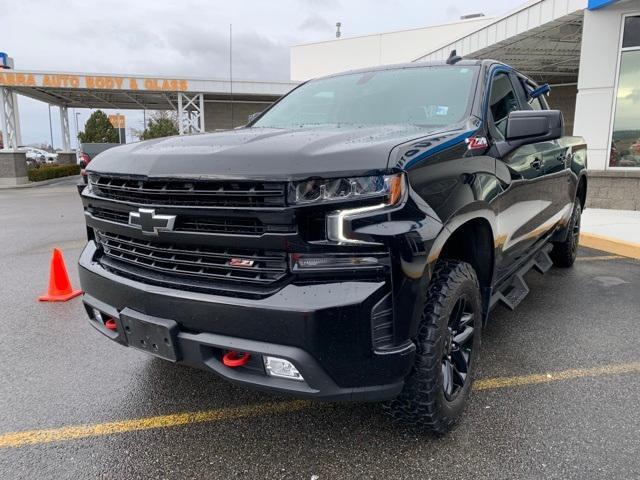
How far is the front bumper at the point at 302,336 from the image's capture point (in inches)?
81.0

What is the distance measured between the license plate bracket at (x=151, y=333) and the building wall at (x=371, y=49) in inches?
1011

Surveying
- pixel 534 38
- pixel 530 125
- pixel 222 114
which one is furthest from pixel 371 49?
pixel 530 125

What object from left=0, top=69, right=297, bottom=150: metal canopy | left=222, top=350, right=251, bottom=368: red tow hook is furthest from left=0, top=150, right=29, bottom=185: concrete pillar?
left=222, top=350, right=251, bottom=368: red tow hook

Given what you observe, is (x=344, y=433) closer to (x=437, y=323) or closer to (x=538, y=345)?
(x=437, y=323)

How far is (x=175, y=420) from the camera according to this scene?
2.84 meters

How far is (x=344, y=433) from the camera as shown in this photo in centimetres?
269

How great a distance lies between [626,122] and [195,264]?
10098 mm

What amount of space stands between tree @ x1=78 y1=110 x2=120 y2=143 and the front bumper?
4074 cm

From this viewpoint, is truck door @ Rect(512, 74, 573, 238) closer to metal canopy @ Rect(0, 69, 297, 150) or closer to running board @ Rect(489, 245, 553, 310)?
running board @ Rect(489, 245, 553, 310)

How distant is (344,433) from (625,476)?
1.27 m

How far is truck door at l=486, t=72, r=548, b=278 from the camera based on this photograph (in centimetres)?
323

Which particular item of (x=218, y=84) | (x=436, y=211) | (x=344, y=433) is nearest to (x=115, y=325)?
(x=344, y=433)

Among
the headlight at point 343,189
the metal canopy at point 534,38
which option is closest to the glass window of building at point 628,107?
the metal canopy at point 534,38

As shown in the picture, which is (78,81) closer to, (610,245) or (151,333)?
(610,245)
